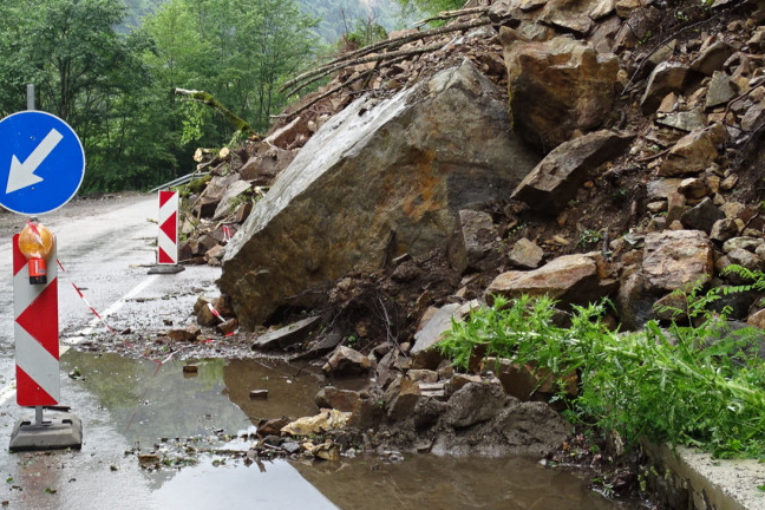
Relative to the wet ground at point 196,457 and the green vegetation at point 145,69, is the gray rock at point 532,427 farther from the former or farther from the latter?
the green vegetation at point 145,69

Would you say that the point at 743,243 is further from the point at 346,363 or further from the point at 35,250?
the point at 35,250

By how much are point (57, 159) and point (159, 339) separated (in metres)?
3.43

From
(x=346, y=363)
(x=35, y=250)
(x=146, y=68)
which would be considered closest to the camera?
(x=35, y=250)

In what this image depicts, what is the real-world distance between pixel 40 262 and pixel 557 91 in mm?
5071

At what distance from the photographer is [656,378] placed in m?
3.76

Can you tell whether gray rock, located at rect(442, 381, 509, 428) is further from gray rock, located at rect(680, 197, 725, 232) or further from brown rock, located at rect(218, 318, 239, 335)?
brown rock, located at rect(218, 318, 239, 335)

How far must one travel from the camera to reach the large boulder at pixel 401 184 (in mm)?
8148

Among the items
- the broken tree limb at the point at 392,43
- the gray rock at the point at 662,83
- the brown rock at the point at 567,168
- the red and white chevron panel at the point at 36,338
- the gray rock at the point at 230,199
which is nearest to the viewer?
the red and white chevron panel at the point at 36,338

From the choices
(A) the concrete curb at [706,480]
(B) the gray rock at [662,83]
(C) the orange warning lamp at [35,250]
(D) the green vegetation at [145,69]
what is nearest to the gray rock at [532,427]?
(A) the concrete curb at [706,480]

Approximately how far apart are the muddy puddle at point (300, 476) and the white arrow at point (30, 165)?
6.01 feet

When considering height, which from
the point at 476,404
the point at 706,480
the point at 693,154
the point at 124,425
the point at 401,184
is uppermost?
the point at 693,154

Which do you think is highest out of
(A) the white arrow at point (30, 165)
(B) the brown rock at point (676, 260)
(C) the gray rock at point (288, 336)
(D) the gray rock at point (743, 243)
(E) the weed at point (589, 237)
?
(A) the white arrow at point (30, 165)

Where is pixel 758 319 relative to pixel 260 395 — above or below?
above

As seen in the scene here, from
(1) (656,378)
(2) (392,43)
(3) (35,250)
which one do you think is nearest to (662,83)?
(2) (392,43)
